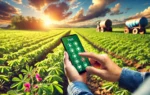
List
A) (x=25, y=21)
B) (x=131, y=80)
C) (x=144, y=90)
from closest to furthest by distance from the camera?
(x=144, y=90), (x=131, y=80), (x=25, y=21)

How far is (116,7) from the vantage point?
361cm

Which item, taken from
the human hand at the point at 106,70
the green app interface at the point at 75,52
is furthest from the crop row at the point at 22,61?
the human hand at the point at 106,70

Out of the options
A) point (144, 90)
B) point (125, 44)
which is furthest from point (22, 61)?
A: point (144, 90)

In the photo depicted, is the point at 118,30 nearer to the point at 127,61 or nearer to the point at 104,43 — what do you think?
the point at 104,43

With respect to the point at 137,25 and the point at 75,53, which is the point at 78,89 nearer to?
the point at 75,53

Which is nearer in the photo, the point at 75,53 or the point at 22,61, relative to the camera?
the point at 75,53

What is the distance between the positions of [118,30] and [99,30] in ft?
1.04

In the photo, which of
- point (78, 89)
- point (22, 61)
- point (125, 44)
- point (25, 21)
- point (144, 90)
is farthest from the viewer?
point (25, 21)

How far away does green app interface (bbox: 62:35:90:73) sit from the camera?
0.64 meters

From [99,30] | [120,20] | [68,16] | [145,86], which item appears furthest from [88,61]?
[99,30]

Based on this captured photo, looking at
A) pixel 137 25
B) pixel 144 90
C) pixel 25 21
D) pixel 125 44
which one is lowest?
pixel 125 44

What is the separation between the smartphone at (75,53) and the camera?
64cm

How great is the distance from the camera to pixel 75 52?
0.66 meters

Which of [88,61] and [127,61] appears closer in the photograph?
[88,61]
